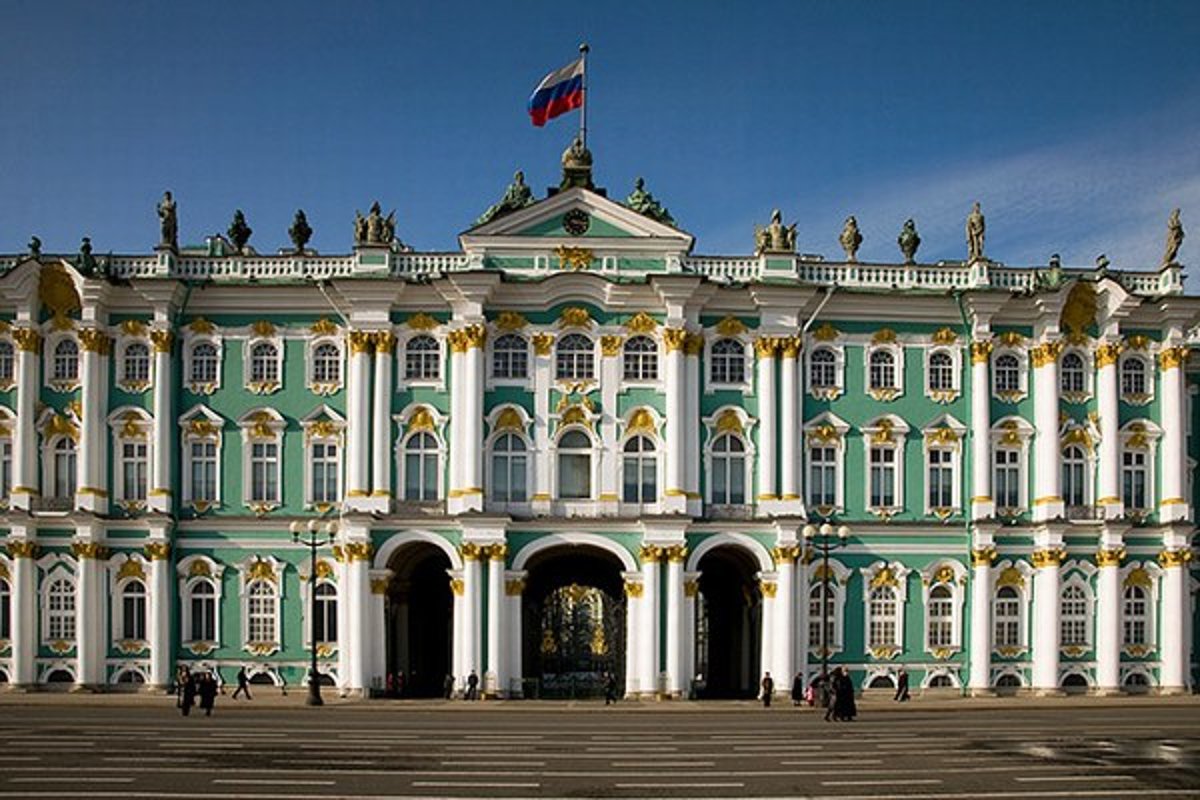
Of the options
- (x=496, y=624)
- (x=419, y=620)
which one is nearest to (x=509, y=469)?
(x=496, y=624)

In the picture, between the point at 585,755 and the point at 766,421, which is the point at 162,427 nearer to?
the point at 766,421

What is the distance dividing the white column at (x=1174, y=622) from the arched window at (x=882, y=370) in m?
13.0

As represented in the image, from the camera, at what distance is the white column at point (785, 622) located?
170 feet

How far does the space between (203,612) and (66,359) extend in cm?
1148

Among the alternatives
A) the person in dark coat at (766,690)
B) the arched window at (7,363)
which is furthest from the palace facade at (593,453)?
the person in dark coat at (766,690)

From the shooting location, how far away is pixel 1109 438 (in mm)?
54250

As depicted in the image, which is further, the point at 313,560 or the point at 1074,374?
the point at 1074,374

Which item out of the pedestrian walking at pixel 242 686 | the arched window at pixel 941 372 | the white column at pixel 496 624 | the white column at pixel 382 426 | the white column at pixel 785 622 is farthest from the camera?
the arched window at pixel 941 372

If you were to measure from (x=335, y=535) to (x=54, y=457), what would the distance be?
11.7 meters

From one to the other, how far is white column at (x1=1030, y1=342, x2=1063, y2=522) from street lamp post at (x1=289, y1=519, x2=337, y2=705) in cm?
2818

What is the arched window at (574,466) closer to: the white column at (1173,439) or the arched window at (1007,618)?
the arched window at (1007,618)

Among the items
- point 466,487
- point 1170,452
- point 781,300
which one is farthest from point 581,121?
point 1170,452

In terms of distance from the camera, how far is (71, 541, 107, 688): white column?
51781 mm

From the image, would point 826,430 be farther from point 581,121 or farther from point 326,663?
point 326,663
